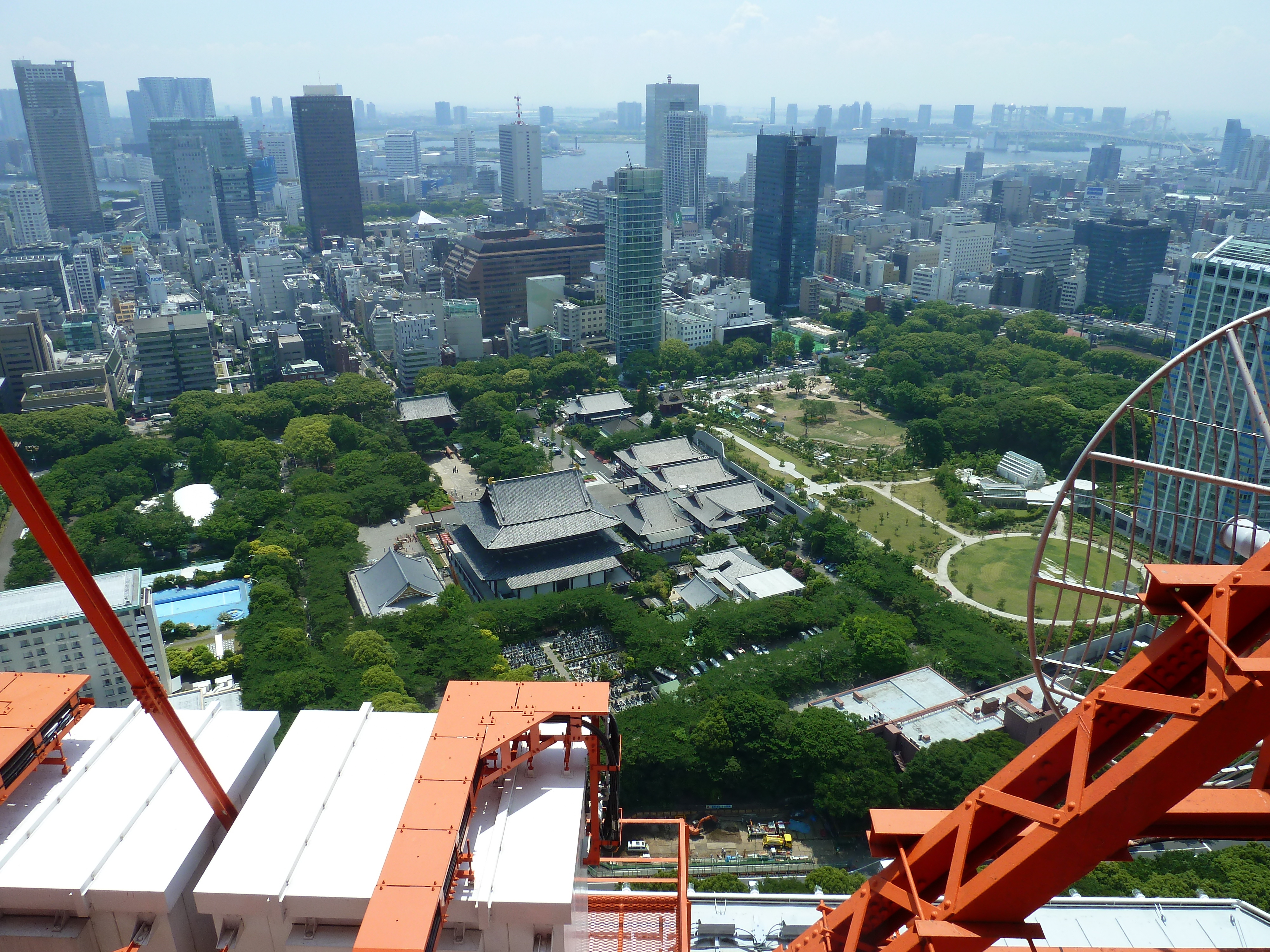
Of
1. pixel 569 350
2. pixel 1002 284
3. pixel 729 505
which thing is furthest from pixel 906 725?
pixel 1002 284

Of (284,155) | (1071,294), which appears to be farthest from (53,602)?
(284,155)

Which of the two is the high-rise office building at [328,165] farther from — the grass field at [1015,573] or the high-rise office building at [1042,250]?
the grass field at [1015,573]

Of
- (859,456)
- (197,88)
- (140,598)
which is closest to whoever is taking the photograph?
(140,598)

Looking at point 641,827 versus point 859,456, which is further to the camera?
point 859,456

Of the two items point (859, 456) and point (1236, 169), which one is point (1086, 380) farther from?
point (1236, 169)

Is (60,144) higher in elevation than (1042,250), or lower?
higher

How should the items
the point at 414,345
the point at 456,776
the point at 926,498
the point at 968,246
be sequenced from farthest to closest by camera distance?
the point at 968,246
the point at 414,345
the point at 926,498
the point at 456,776

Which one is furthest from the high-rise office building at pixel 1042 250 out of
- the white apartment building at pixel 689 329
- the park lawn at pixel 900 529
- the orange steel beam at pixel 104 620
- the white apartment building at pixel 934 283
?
the orange steel beam at pixel 104 620

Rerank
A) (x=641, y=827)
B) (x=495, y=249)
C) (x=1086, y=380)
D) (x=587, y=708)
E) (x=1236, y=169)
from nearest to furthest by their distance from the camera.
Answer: (x=587, y=708) < (x=641, y=827) < (x=1086, y=380) < (x=495, y=249) < (x=1236, y=169)

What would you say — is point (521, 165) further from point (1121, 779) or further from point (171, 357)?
point (1121, 779)
